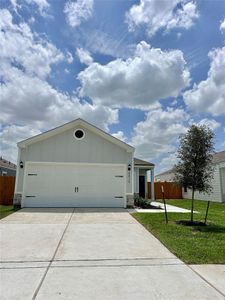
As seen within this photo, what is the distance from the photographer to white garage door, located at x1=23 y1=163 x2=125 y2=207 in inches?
546

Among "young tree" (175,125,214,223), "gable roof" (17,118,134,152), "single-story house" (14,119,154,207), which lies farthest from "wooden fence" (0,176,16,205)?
"young tree" (175,125,214,223)

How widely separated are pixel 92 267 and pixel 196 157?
6284mm

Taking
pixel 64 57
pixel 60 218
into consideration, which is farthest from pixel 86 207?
pixel 64 57

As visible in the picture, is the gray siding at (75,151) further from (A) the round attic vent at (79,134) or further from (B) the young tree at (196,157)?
(B) the young tree at (196,157)

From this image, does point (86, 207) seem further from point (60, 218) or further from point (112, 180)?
point (60, 218)

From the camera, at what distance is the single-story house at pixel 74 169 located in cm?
1390

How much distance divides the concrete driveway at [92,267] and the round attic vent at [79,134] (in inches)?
276

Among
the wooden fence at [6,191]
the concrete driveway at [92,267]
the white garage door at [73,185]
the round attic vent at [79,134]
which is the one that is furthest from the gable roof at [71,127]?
the concrete driveway at [92,267]

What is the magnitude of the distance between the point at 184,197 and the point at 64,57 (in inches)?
779

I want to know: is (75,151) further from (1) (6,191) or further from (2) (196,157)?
→ (2) (196,157)

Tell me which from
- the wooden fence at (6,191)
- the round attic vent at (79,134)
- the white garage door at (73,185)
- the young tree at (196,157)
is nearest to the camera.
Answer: the young tree at (196,157)

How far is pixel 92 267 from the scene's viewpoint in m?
4.83

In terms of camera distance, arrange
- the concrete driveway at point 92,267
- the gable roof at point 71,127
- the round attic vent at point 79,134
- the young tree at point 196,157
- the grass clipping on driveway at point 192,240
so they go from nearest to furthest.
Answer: the concrete driveway at point 92,267, the grass clipping on driveway at point 192,240, the young tree at point 196,157, the gable roof at point 71,127, the round attic vent at point 79,134

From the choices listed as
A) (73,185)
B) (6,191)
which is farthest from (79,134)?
(6,191)
